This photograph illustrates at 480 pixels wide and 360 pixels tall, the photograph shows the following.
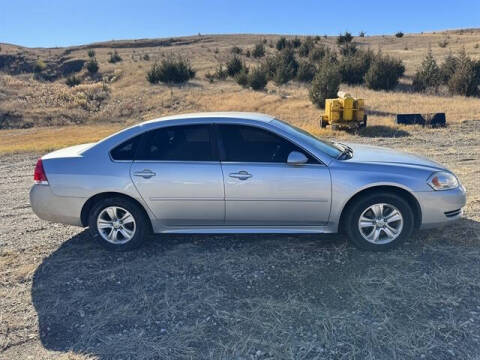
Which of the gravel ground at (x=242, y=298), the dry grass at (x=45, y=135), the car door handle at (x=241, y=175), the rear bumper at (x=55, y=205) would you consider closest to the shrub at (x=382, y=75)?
the dry grass at (x=45, y=135)

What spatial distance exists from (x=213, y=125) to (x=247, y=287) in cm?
183

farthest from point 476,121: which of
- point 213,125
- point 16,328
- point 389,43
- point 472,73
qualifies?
point 389,43

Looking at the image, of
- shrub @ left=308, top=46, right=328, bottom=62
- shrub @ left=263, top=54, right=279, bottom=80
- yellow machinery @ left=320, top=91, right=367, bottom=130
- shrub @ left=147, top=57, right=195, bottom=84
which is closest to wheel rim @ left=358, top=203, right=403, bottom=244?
yellow machinery @ left=320, top=91, right=367, bottom=130

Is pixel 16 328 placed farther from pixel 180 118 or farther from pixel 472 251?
pixel 472 251

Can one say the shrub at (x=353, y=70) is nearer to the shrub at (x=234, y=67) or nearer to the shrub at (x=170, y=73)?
the shrub at (x=234, y=67)

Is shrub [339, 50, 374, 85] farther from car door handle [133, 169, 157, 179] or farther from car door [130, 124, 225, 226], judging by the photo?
car door handle [133, 169, 157, 179]

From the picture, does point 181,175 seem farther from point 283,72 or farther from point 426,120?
point 283,72

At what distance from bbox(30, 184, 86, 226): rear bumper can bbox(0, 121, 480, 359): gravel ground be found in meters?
0.43

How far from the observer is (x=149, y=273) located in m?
4.20

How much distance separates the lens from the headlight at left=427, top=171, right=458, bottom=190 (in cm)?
435

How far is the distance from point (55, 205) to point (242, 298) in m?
2.46

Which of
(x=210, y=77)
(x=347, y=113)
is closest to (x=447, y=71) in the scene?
(x=347, y=113)

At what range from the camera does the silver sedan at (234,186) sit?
433 cm

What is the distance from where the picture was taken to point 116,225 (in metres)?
4.68
